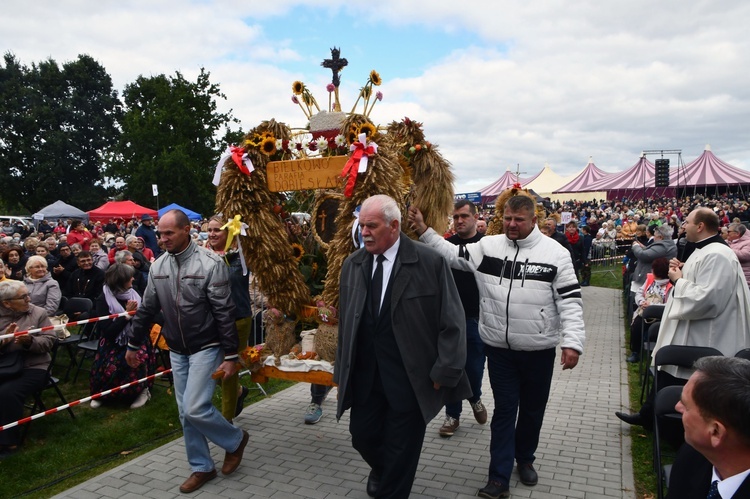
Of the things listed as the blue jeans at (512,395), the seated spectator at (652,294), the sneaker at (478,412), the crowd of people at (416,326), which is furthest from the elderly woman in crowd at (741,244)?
the blue jeans at (512,395)

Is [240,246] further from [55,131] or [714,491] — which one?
[55,131]

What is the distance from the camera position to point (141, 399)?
6.35 m

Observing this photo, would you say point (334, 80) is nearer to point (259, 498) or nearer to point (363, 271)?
point (363, 271)

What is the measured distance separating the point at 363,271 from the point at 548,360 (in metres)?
1.55

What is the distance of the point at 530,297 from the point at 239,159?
106 inches

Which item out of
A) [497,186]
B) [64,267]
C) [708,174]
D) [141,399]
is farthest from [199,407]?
[497,186]

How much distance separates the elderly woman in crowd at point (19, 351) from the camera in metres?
4.99

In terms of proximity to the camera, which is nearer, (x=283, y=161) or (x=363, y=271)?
(x=363, y=271)

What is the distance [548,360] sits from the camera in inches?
159

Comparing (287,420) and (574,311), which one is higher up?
(574,311)

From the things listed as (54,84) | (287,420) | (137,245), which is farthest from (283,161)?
(54,84)

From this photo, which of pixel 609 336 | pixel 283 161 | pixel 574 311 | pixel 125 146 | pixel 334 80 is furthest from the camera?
pixel 125 146

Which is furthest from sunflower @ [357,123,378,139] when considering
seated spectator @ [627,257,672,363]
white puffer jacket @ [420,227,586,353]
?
seated spectator @ [627,257,672,363]

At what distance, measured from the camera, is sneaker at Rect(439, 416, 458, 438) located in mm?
5184
